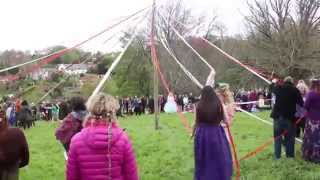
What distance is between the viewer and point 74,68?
962 centimetres

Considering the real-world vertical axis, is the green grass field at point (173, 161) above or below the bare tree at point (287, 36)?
below

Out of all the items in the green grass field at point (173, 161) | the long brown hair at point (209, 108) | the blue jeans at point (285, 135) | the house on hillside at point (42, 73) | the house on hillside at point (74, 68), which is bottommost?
the green grass field at point (173, 161)

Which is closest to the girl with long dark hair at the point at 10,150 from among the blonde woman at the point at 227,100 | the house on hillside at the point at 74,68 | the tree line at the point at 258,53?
the blonde woman at the point at 227,100

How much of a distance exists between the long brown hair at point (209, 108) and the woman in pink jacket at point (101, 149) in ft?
5.84

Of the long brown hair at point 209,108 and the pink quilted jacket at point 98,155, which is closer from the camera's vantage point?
the pink quilted jacket at point 98,155

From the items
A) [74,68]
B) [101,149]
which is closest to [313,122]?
[74,68]

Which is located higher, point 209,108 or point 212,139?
point 209,108

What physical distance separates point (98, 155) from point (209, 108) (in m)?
1.99

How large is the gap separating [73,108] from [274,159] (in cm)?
415

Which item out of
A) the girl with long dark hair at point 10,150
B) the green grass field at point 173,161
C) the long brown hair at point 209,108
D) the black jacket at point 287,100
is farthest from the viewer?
the black jacket at point 287,100

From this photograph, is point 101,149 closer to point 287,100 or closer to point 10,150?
point 10,150

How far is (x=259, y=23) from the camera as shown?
36281 mm

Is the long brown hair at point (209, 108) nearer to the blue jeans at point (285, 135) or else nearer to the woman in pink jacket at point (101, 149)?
the woman in pink jacket at point (101, 149)

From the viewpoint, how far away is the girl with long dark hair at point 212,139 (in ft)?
19.2
